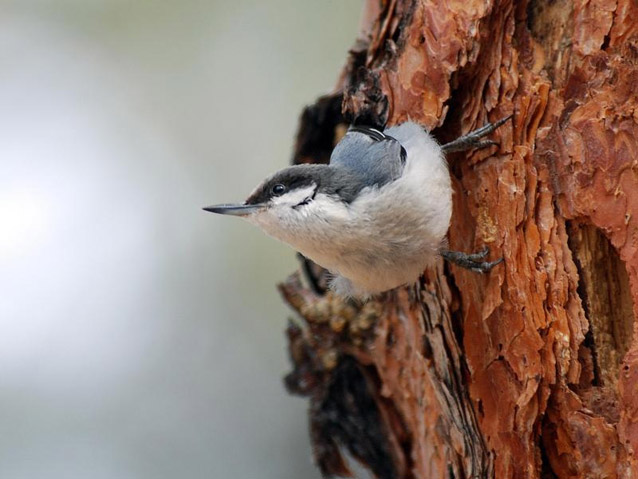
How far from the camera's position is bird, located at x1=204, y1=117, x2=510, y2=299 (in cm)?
237

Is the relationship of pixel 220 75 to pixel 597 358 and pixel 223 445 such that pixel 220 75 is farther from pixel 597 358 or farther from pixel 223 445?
pixel 597 358

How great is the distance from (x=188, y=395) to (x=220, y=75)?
2.27 m

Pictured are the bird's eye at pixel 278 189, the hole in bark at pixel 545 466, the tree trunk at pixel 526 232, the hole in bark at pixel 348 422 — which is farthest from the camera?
the hole in bark at pixel 348 422

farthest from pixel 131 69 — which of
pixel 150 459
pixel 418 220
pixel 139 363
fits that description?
pixel 418 220

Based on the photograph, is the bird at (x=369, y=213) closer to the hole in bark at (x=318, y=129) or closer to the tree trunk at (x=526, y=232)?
the tree trunk at (x=526, y=232)

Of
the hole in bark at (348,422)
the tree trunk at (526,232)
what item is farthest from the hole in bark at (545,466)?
the hole in bark at (348,422)

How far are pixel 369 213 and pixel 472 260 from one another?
384 millimetres

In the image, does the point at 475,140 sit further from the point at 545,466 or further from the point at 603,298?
the point at 545,466

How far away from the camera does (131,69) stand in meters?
5.37

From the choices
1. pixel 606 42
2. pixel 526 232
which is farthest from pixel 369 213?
pixel 606 42

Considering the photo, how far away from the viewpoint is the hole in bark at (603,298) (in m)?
2.19

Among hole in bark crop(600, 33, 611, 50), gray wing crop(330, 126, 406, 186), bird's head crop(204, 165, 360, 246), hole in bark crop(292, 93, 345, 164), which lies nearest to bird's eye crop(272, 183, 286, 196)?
bird's head crop(204, 165, 360, 246)

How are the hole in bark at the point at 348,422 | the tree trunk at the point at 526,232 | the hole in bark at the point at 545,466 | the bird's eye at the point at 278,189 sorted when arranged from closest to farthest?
the tree trunk at the point at 526,232, the hole in bark at the point at 545,466, the bird's eye at the point at 278,189, the hole in bark at the point at 348,422

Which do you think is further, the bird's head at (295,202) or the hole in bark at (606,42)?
the bird's head at (295,202)
